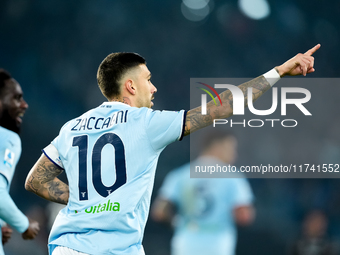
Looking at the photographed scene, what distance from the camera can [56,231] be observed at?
7.32 ft

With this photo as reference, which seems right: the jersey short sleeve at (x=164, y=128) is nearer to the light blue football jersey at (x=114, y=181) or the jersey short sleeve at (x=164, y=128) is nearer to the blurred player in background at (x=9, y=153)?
the light blue football jersey at (x=114, y=181)

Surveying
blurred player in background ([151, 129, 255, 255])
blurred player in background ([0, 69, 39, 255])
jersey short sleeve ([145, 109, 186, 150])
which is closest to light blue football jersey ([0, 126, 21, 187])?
blurred player in background ([0, 69, 39, 255])

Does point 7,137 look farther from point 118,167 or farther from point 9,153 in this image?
point 118,167

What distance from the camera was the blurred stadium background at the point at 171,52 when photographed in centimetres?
1001

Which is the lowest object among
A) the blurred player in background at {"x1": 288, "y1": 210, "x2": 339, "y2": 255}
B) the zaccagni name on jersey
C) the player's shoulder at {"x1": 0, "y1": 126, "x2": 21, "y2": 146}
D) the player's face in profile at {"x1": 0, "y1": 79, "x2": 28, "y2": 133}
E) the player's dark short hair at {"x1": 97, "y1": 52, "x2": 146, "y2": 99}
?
the blurred player in background at {"x1": 288, "y1": 210, "x2": 339, "y2": 255}

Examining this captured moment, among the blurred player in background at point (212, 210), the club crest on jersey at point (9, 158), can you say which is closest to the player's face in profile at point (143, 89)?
the club crest on jersey at point (9, 158)

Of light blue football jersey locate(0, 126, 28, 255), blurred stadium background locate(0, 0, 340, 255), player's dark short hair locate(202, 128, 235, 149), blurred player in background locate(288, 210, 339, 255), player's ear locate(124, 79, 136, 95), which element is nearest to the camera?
player's ear locate(124, 79, 136, 95)

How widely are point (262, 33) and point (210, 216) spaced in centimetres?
777

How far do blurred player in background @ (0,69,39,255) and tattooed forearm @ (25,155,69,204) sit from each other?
2.74 ft

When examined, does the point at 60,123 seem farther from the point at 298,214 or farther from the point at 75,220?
the point at 75,220

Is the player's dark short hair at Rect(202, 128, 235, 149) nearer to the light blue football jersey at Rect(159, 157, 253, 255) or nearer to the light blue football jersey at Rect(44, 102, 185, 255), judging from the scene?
the light blue football jersey at Rect(159, 157, 253, 255)

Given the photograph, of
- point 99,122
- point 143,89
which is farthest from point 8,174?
point 143,89

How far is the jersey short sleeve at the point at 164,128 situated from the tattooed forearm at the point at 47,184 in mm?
741

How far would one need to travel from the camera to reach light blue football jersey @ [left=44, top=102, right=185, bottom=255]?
213 cm
